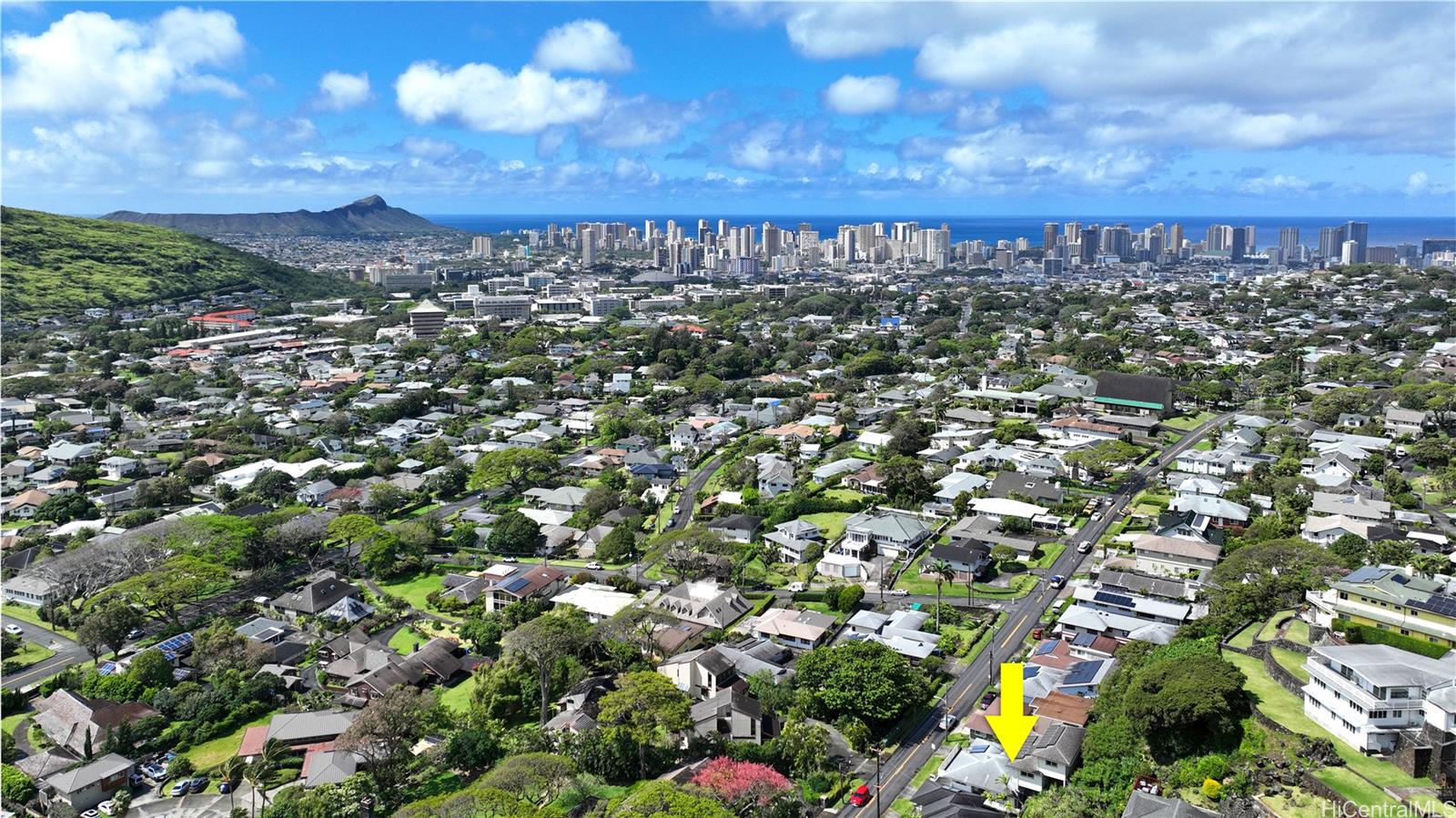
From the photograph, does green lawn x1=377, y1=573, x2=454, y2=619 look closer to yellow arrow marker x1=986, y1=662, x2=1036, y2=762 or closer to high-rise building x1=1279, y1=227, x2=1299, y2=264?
yellow arrow marker x1=986, y1=662, x2=1036, y2=762

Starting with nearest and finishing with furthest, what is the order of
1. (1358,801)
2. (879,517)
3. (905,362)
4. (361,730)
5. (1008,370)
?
(1358,801)
(361,730)
(879,517)
(1008,370)
(905,362)

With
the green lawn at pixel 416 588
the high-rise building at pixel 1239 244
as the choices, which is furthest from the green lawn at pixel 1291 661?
the high-rise building at pixel 1239 244

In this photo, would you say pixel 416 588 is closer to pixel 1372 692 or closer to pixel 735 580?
pixel 735 580

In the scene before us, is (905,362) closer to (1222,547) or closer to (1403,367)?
(1403,367)

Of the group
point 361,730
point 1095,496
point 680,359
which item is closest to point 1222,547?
point 1095,496

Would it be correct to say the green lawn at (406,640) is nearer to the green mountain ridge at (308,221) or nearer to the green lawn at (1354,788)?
the green lawn at (1354,788)

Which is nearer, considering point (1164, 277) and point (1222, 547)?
point (1222, 547)

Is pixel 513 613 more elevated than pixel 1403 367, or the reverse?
pixel 1403 367

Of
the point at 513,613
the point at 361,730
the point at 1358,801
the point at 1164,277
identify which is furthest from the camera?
the point at 1164,277
